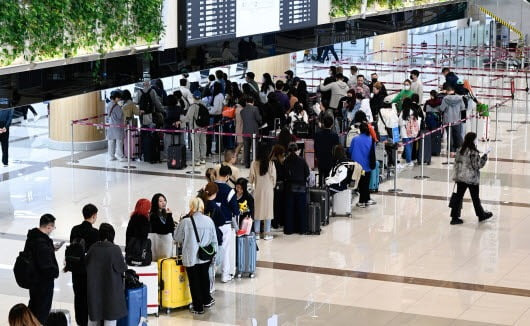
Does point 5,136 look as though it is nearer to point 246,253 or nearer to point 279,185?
point 279,185

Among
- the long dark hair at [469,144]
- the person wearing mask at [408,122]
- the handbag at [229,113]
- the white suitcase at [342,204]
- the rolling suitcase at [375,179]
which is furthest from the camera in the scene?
the handbag at [229,113]

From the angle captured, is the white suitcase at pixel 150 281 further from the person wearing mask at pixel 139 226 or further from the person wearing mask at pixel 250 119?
the person wearing mask at pixel 250 119

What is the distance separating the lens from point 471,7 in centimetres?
3622

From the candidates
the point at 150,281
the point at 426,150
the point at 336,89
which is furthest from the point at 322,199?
the point at 336,89

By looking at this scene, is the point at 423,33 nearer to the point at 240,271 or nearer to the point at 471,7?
the point at 471,7

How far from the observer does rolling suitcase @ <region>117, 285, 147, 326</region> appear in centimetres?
1088

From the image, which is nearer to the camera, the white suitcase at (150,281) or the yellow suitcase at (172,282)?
the white suitcase at (150,281)

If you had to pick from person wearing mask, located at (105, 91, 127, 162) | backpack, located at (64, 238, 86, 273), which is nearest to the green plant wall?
person wearing mask, located at (105, 91, 127, 162)

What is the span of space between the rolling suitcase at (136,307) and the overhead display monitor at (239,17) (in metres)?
8.59

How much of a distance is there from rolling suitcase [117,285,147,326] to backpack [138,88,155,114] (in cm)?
1047

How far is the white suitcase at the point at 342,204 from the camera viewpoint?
16578 mm

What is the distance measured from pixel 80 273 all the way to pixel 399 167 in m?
10.6

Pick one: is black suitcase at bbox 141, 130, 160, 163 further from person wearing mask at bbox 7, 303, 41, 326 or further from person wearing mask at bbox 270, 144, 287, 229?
person wearing mask at bbox 7, 303, 41, 326

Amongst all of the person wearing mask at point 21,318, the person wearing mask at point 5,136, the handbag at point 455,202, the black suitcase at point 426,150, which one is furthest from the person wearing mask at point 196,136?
the person wearing mask at point 21,318
